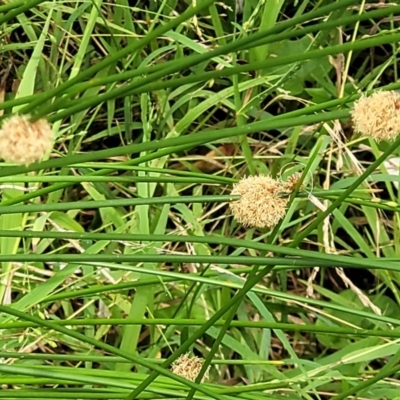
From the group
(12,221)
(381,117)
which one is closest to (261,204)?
(381,117)

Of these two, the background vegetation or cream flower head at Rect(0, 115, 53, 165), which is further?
the background vegetation

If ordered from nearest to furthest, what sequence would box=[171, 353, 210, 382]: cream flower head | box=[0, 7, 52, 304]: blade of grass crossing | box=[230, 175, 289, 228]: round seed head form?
box=[230, 175, 289, 228]: round seed head < box=[171, 353, 210, 382]: cream flower head < box=[0, 7, 52, 304]: blade of grass crossing

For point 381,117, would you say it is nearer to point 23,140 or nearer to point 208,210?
point 23,140

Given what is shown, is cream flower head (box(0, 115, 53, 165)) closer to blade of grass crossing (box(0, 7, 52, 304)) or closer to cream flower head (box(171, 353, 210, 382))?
cream flower head (box(171, 353, 210, 382))

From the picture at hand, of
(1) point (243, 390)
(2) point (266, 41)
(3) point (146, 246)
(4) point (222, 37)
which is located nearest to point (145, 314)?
(3) point (146, 246)

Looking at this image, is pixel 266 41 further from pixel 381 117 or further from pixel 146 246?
pixel 146 246

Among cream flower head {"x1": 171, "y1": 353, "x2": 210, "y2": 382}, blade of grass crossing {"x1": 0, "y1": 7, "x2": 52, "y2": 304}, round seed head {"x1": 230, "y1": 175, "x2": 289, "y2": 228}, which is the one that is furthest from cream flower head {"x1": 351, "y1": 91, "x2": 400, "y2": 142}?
blade of grass crossing {"x1": 0, "y1": 7, "x2": 52, "y2": 304}

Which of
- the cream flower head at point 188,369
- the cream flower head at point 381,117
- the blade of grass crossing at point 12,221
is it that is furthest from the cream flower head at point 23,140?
the blade of grass crossing at point 12,221
